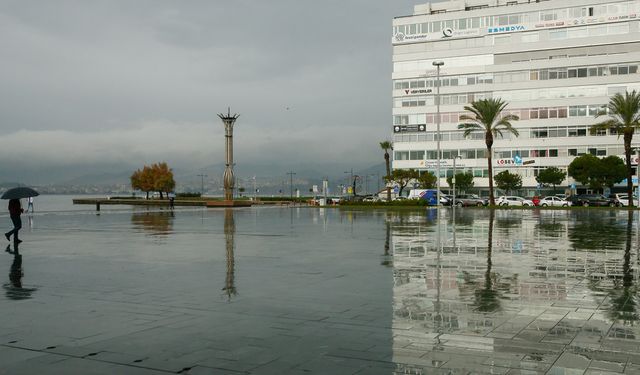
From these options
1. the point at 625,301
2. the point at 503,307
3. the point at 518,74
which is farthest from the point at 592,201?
the point at 503,307

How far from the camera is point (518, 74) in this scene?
3442 inches

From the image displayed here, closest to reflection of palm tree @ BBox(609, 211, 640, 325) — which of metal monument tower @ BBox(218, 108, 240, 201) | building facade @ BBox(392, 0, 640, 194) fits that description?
metal monument tower @ BBox(218, 108, 240, 201)

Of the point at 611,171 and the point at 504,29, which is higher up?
the point at 504,29

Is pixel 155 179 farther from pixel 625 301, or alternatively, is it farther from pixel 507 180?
pixel 625 301

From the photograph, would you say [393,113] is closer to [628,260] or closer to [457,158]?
[457,158]

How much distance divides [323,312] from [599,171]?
230ft

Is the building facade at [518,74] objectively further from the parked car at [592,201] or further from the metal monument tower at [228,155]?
the metal monument tower at [228,155]

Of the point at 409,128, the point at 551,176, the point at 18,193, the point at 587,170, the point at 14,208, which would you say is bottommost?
the point at 14,208

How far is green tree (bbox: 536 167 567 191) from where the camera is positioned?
78500mm

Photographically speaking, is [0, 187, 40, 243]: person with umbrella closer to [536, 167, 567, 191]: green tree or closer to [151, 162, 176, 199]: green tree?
[536, 167, 567, 191]: green tree

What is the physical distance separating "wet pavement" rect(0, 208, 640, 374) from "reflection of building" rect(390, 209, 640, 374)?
22mm

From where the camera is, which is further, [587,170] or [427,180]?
[427,180]

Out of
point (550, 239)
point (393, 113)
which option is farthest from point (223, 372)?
point (393, 113)

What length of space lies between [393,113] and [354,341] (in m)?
91.6
